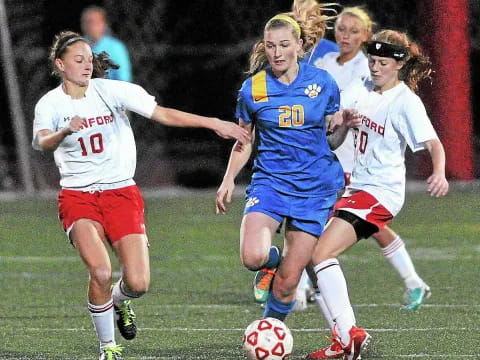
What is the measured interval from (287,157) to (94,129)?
3.63 feet

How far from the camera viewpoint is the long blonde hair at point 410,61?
7.61 meters

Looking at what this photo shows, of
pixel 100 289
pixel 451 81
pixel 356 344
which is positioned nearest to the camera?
pixel 356 344

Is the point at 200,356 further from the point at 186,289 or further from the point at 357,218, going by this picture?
the point at 186,289

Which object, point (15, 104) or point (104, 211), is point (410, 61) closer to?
point (104, 211)

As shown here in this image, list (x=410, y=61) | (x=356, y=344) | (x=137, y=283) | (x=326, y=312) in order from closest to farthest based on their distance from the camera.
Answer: (x=356, y=344), (x=137, y=283), (x=326, y=312), (x=410, y=61)

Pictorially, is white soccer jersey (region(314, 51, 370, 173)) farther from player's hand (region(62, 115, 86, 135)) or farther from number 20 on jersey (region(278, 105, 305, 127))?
player's hand (region(62, 115, 86, 135))

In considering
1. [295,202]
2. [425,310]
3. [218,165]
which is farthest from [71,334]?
[218,165]

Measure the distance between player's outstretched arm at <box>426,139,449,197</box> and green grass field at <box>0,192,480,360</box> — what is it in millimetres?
898

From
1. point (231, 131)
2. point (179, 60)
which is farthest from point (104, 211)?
point (179, 60)

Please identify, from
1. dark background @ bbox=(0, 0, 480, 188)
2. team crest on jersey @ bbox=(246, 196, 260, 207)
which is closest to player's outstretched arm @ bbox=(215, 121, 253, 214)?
team crest on jersey @ bbox=(246, 196, 260, 207)

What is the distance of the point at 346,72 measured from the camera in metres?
9.08

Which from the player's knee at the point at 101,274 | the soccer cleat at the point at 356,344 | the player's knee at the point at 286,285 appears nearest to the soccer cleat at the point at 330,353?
the soccer cleat at the point at 356,344

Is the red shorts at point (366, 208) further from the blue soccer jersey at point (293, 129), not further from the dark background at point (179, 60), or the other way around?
the dark background at point (179, 60)

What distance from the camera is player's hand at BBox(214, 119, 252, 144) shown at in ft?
22.3
